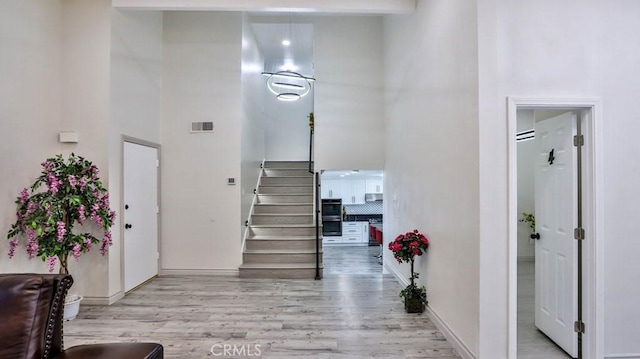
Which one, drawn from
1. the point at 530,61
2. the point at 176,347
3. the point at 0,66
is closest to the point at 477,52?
the point at 530,61

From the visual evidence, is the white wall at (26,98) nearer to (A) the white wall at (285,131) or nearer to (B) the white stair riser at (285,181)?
(B) the white stair riser at (285,181)

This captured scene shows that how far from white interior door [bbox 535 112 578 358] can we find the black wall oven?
591 cm

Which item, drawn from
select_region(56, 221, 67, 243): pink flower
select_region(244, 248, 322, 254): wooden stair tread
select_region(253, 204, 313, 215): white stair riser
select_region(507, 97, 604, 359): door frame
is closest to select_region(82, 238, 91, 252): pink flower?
select_region(56, 221, 67, 243): pink flower

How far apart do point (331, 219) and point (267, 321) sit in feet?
18.1

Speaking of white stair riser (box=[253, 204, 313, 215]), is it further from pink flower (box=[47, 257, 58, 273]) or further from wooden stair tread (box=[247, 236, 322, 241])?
pink flower (box=[47, 257, 58, 273])

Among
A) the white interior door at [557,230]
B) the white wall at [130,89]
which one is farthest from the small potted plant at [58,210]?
the white interior door at [557,230]

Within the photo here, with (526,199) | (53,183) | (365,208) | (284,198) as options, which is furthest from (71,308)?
(365,208)

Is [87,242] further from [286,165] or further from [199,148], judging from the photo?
[286,165]

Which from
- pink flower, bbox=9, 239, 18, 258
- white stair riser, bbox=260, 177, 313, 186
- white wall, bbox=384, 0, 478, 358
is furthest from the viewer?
white stair riser, bbox=260, 177, 313, 186

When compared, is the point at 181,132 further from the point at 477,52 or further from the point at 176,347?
the point at 477,52

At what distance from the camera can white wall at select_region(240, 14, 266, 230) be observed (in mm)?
5629

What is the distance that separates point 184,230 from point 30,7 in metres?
3.44

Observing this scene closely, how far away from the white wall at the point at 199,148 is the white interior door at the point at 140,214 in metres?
0.27

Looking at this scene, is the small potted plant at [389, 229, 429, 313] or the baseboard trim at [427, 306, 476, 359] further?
the small potted plant at [389, 229, 429, 313]
